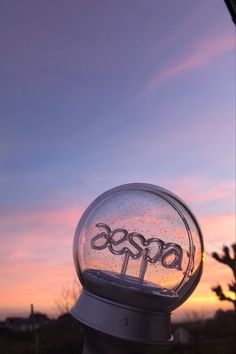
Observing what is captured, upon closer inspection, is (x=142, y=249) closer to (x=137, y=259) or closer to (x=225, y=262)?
(x=137, y=259)

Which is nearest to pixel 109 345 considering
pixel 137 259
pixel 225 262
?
pixel 137 259

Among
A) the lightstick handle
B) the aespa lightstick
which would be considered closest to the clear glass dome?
the aespa lightstick

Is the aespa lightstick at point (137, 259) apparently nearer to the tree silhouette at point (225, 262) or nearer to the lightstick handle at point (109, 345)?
the lightstick handle at point (109, 345)

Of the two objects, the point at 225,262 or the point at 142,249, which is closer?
the point at 142,249

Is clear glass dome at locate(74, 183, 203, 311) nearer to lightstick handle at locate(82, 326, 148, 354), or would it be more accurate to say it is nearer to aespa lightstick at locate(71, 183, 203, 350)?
aespa lightstick at locate(71, 183, 203, 350)

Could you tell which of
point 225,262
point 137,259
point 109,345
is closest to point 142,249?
point 137,259

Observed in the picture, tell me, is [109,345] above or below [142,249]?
below

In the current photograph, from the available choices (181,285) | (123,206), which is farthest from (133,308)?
(123,206)

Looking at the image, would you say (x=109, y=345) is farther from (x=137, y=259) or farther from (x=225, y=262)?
(x=225, y=262)
